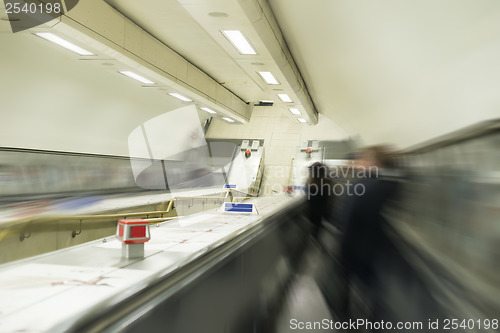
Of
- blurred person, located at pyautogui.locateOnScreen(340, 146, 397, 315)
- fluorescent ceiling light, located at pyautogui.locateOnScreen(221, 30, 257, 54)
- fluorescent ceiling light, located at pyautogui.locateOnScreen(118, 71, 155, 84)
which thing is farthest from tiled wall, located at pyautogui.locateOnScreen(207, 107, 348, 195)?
blurred person, located at pyautogui.locateOnScreen(340, 146, 397, 315)

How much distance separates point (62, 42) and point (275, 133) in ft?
34.5

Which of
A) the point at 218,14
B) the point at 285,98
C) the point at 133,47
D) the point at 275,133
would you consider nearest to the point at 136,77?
the point at 133,47

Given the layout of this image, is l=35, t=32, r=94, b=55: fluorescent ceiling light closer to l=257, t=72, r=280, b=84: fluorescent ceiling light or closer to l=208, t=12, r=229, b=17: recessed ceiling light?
l=208, t=12, r=229, b=17: recessed ceiling light

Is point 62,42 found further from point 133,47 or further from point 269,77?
point 269,77

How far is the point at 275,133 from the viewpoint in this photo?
50.4ft

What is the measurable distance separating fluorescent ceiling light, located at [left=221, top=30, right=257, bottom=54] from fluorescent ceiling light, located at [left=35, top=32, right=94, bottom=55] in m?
2.40

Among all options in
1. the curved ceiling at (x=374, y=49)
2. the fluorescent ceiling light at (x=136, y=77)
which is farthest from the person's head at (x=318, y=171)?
the fluorescent ceiling light at (x=136, y=77)

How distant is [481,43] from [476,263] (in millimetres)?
1257

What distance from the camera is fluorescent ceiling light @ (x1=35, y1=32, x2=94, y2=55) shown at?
5.32m

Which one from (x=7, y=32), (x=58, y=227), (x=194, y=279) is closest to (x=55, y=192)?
(x=58, y=227)

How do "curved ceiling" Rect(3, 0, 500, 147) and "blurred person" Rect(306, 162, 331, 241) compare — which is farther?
"blurred person" Rect(306, 162, 331, 241)

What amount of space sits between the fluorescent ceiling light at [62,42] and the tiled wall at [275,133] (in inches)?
362

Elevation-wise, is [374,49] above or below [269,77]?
below

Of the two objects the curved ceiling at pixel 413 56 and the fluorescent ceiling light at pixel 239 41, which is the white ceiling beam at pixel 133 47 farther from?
the curved ceiling at pixel 413 56
